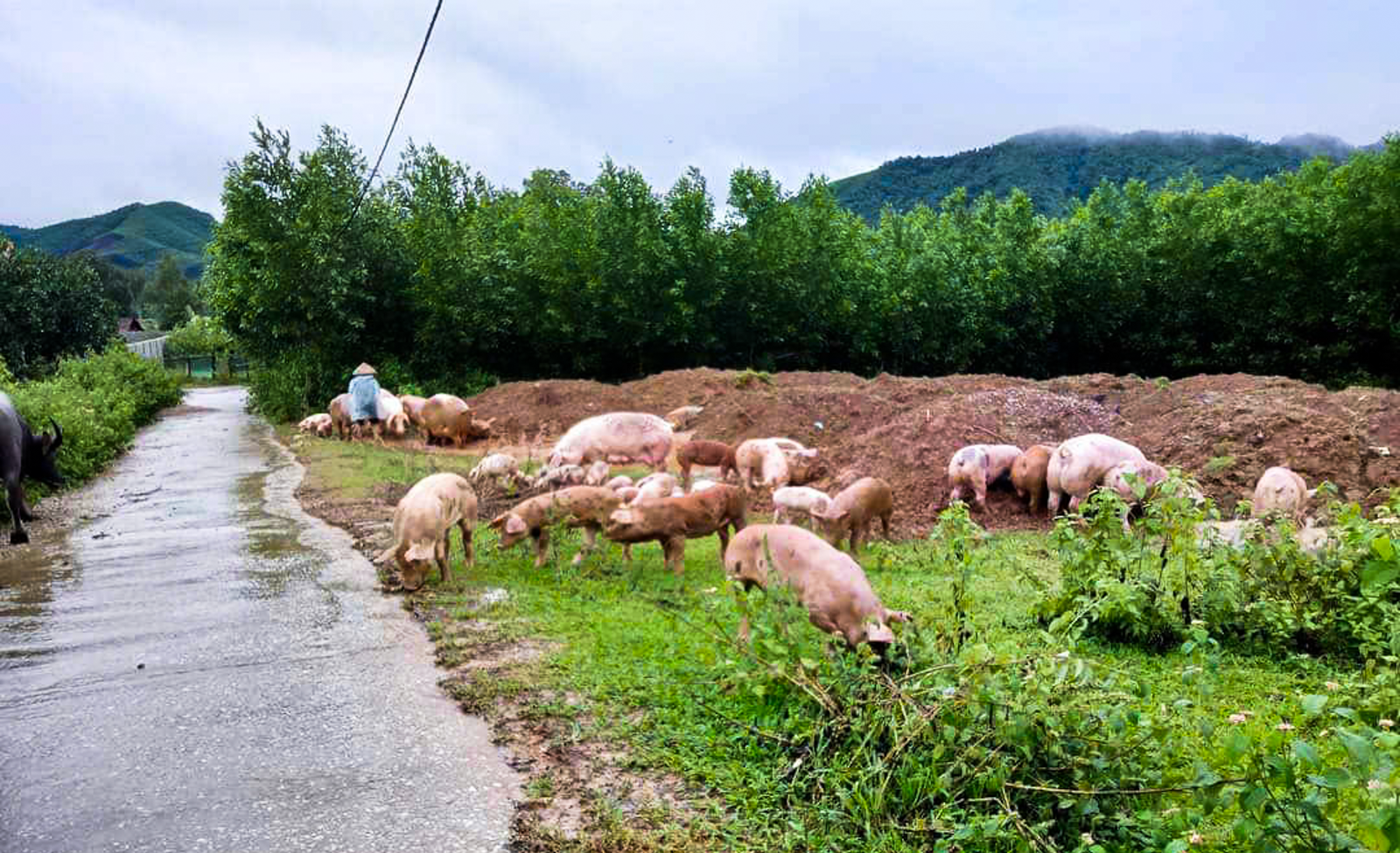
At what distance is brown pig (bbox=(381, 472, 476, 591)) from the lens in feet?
Result: 26.9

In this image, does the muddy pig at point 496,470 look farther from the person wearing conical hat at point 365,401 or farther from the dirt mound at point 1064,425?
the person wearing conical hat at point 365,401

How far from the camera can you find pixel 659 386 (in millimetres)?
22156

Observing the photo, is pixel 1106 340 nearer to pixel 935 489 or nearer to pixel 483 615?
pixel 935 489

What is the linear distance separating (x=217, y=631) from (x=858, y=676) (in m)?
5.34

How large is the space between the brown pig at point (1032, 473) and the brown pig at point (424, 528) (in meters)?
7.04

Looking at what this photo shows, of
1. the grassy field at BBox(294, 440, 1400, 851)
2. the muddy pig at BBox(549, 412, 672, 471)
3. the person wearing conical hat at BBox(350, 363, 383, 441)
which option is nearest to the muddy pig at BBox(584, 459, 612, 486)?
the muddy pig at BBox(549, 412, 672, 471)

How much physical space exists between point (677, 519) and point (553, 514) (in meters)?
1.21

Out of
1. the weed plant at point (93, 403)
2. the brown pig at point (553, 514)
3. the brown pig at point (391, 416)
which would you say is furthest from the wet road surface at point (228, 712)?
the brown pig at point (391, 416)

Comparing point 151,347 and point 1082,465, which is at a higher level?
point 151,347

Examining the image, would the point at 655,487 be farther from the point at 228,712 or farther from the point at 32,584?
the point at 32,584

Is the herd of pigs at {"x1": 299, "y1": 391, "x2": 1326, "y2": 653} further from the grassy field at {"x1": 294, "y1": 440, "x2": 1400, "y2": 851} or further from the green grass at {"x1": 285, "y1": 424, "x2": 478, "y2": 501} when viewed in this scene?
the green grass at {"x1": 285, "y1": 424, "x2": 478, "y2": 501}

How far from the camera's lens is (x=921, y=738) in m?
4.23

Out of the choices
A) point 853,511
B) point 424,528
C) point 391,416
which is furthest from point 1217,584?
point 391,416

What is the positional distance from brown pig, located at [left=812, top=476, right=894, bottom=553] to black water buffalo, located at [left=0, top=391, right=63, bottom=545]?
942cm
